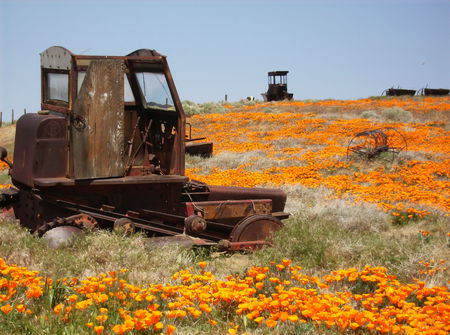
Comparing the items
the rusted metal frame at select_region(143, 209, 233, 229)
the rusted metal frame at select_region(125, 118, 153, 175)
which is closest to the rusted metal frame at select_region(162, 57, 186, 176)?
the rusted metal frame at select_region(125, 118, 153, 175)

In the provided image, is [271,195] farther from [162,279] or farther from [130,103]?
[162,279]

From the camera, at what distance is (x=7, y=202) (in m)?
7.91

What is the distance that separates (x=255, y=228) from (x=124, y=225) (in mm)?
1821

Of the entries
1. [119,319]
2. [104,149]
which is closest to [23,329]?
[119,319]

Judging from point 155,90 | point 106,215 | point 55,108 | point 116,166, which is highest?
point 155,90

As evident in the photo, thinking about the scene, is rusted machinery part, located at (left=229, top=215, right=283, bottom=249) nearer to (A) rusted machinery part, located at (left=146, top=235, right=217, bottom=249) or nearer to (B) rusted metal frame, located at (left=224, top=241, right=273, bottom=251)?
(B) rusted metal frame, located at (left=224, top=241, right=273, bottom=251)

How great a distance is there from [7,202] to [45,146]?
65.1 inches

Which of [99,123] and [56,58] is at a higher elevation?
[56,58]

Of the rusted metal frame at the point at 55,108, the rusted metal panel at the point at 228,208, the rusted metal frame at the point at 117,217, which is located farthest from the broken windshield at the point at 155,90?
the rusted metal frame at the point at 117,217

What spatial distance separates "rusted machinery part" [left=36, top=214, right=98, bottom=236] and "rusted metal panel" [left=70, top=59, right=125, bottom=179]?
528 mm

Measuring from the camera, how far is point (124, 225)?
649 centimetres

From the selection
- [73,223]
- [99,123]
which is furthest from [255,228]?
[99,123]

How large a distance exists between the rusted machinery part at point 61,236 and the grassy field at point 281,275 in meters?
0.15

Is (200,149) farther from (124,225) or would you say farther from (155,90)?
(124,225)
